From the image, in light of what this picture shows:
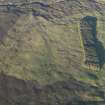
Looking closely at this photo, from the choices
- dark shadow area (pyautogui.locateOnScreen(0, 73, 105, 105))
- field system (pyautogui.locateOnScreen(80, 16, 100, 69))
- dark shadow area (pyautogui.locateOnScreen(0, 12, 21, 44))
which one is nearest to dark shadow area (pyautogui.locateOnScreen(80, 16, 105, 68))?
field system (pyautogui.locateOnScreen(80, 16, 100, 69))

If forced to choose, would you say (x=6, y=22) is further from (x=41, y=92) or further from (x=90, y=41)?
(x=41, y=92)

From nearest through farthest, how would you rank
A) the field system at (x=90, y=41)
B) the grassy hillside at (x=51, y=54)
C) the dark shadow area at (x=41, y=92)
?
the dark shadow area at (x=41, y=92) < the grassy hillside at (x=51, y=54) < the field system at (x=90, y=41)

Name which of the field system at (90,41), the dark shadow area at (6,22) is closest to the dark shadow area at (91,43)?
the field system at (90,41)

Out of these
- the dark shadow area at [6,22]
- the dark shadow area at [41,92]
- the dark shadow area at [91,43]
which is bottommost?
the dark shadow area at [41,92]

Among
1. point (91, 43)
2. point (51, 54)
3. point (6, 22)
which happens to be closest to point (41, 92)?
point (51, 54)

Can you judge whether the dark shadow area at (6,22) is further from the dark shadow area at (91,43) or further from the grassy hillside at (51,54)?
the dark shadow area at (91,43)

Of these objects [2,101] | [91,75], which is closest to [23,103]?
[2,101]

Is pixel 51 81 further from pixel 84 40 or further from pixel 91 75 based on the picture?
pixel 84 40
